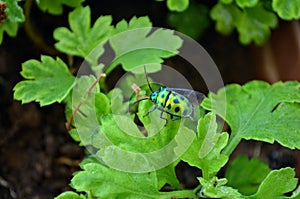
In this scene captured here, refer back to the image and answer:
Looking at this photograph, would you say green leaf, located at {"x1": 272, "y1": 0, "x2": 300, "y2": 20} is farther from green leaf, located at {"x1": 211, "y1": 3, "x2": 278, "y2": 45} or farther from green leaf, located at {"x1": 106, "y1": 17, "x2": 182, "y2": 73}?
green leaf, located at {"x1": 106, "y1": 17, "x2": 182, "y2": 73}

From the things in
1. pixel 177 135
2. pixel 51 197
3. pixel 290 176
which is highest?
pixel 177 135

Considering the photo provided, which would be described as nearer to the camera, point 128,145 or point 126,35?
point 128,145

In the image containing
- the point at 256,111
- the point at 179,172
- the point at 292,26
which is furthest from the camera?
the point at 292,26

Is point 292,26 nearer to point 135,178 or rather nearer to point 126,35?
point 126,35

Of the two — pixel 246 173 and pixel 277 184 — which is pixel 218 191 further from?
pixel 246 173

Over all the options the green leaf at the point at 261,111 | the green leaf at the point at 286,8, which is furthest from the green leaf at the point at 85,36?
the green leaf at the point at 286,8

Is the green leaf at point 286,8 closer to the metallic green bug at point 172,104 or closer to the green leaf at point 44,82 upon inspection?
the metallic green bug at point 172,104

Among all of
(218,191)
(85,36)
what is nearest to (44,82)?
(85,36)

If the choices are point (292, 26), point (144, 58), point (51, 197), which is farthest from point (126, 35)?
point (292, 26)

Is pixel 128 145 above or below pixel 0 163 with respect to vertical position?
above
